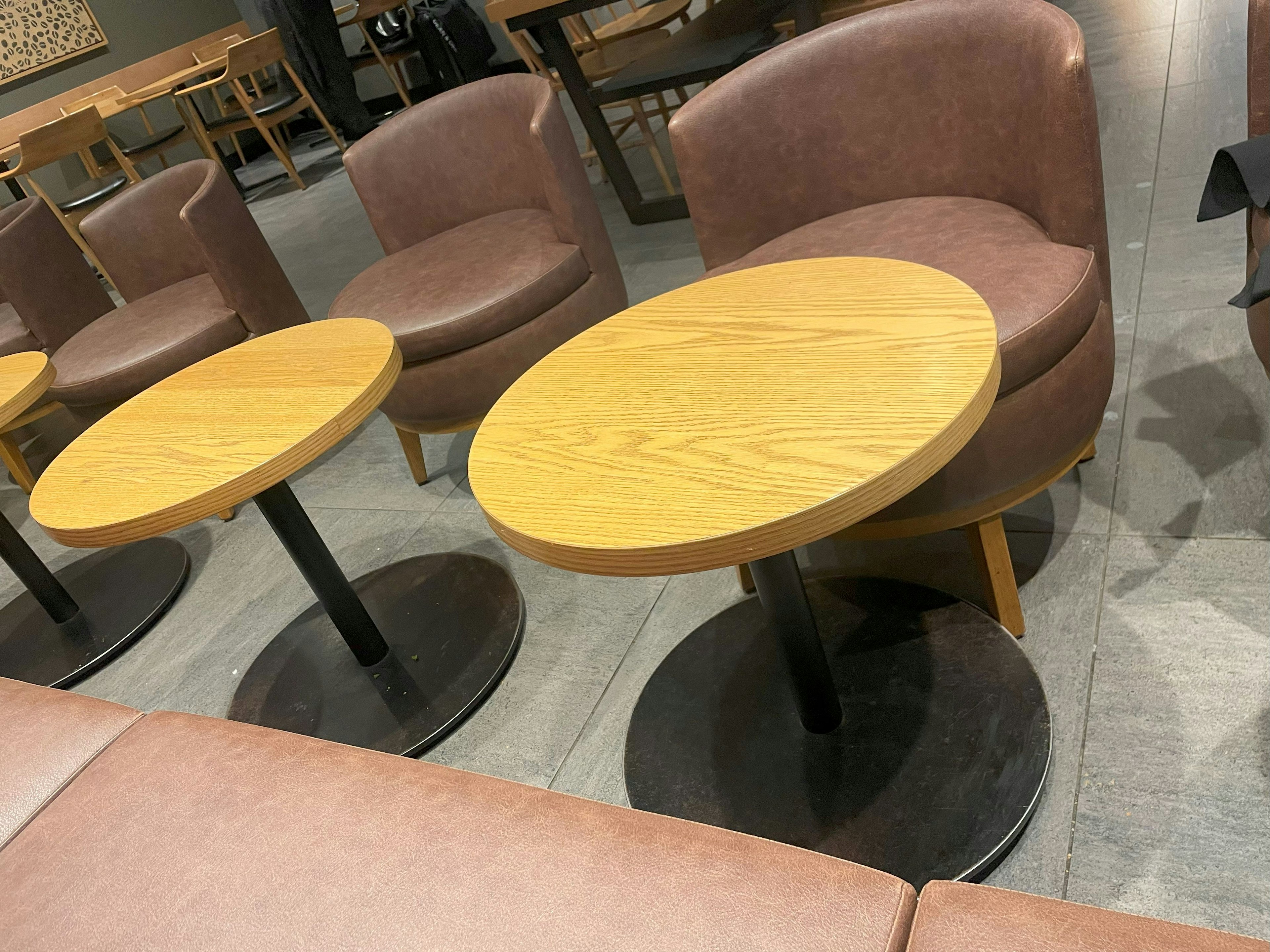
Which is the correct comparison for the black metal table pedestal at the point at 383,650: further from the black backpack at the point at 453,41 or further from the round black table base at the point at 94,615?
the black backpack at the point at 453,41

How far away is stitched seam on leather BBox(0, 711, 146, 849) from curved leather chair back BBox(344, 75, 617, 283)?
56.0 inches

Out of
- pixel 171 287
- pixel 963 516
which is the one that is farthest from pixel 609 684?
pixel 171 287

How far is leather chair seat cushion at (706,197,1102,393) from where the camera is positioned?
1420 mm

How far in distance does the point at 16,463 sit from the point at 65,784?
2.42 metres

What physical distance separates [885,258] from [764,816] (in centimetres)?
86

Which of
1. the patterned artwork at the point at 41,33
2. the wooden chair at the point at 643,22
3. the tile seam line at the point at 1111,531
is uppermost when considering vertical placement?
the patterned artwork at the point at 41,33

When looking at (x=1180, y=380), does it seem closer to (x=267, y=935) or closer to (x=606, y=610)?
(x=606, y=610)

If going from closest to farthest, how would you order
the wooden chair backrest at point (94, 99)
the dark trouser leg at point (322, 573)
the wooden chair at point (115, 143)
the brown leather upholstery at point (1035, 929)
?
the brown leather upholstery at point (1035, 929)
the dark trouser leg at point (322, 573)
the wooden chair at point (115, 143)
the wooden chair backrest at point (94, 99)

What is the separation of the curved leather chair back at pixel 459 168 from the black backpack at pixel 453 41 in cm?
409

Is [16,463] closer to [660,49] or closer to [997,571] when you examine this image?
[660,49]

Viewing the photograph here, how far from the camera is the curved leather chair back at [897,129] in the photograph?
1555 millimetres

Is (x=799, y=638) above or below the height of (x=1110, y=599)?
above

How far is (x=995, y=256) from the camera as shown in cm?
156

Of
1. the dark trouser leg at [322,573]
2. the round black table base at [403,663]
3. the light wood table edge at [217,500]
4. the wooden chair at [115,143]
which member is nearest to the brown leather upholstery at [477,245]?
the round black table base at [403,663]
